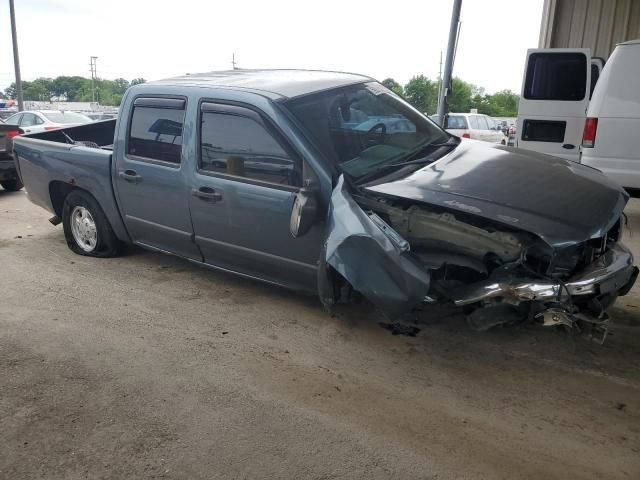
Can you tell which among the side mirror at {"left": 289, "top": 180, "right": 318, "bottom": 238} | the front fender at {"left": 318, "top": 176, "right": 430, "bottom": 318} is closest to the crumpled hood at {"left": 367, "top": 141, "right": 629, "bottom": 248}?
the front fender at {"left": 318, "top": 176, "right": 430, "bottom": 318}

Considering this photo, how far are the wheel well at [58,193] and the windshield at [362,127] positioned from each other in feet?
9.73

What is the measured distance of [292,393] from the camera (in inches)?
114

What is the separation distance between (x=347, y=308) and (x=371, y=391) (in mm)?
1066

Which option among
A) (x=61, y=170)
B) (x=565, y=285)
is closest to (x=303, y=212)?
(x=565, y=285)

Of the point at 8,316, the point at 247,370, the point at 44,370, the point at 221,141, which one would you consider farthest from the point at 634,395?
the point at 8,316

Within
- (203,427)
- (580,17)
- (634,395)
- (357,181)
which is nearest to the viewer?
(203,427)

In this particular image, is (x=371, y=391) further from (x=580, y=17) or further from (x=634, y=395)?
(x=580, y=17)

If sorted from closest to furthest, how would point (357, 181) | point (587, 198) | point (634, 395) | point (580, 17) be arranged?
point (634, 395)
point (587, 198)
point (357, 181)
point (580, 17)

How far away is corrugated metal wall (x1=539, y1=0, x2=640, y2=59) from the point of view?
12.0 m

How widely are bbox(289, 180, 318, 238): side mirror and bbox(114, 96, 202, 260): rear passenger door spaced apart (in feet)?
3.79

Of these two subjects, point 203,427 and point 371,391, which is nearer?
point 203,427

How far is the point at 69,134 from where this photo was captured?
6.30 meters

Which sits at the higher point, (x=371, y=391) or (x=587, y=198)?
(x=587, y=198)

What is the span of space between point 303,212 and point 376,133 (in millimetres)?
1077
